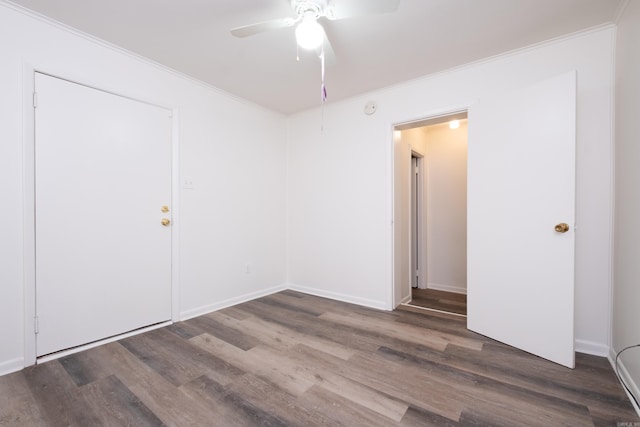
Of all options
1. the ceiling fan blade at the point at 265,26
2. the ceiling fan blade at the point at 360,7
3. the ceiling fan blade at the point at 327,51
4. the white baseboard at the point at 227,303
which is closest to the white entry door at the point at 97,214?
the white baseboard at the point at 227,303

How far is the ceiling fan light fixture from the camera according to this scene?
163 cm

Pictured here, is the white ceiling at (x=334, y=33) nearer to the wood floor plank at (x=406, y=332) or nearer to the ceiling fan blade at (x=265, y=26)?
the ceiling fan blade at (x=265, y=26)

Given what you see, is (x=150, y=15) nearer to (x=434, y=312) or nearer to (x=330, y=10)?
(x=330, y=10)

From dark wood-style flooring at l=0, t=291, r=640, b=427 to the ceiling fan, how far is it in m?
2.13

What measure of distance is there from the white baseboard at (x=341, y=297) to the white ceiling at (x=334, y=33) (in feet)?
8.00

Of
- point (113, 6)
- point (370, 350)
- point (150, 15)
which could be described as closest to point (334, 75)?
point (150, 15)

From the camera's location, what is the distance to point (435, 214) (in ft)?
13.6

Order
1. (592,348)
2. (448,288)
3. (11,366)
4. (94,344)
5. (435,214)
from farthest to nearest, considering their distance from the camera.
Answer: (435,214), (448,288), (94,344), (592,348), (11,366)

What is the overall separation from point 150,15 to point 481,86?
2762mm

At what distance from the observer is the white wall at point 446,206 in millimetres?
3908

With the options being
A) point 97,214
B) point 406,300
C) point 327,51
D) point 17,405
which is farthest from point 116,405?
point 406,300

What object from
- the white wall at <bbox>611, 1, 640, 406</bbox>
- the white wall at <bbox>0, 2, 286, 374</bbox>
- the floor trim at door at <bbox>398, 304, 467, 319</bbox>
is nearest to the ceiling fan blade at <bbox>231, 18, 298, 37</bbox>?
the white wall at <bbox>0, 2, 286, 374</bbox>

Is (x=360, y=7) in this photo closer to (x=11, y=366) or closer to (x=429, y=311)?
(x=429, y=311)

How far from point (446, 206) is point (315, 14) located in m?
3.22
